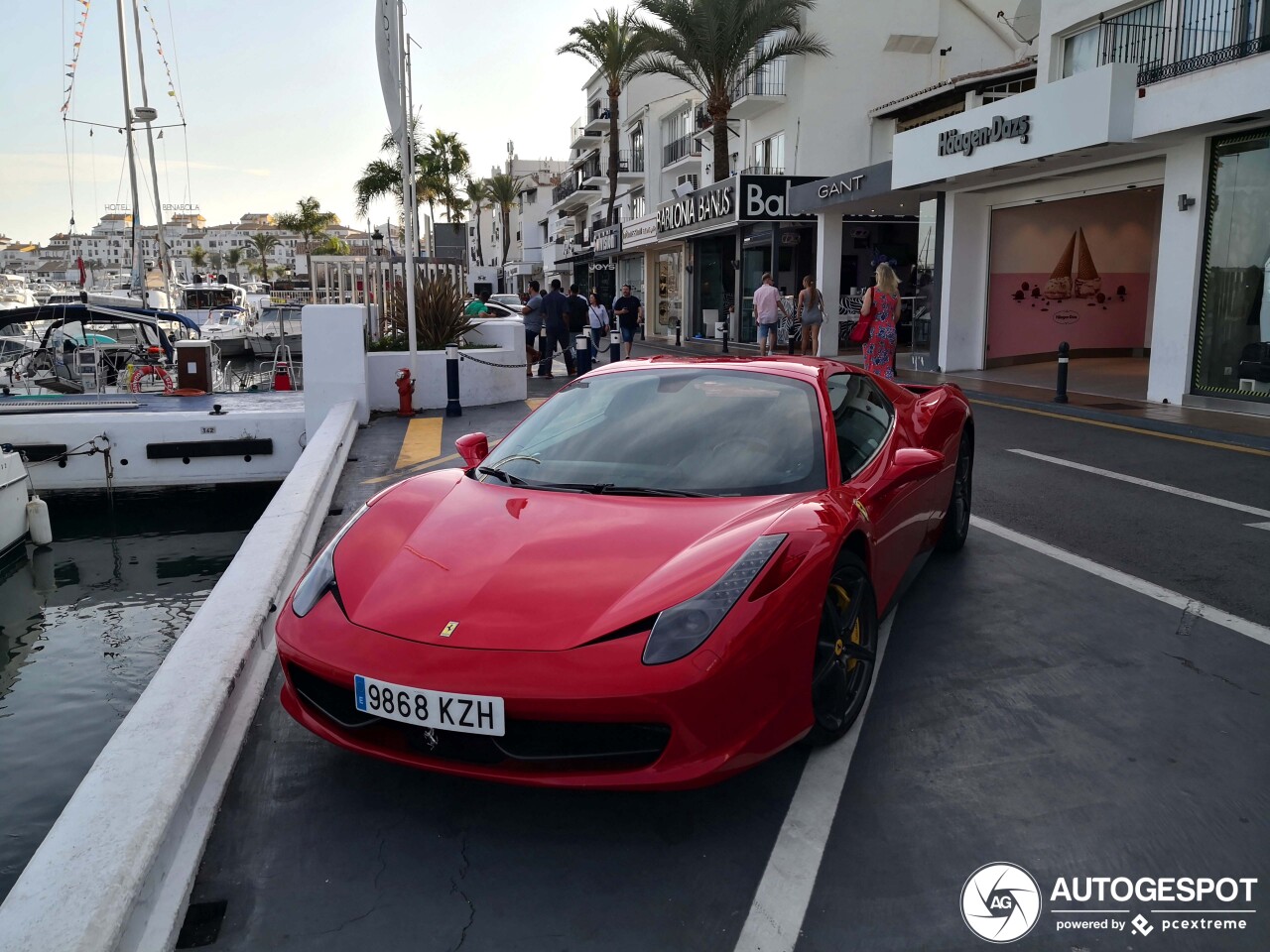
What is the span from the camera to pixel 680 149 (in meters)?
44.2

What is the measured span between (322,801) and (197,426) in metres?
9.06

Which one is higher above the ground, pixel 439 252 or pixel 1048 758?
pixel 439 252

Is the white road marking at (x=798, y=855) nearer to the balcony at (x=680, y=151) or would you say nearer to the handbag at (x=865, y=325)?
the handbag at (x=865, y=325)

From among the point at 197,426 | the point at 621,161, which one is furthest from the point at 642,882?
the point at 621,161

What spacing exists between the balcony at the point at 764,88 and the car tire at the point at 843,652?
1191 inches

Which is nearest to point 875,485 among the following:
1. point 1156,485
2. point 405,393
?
point 1156,485

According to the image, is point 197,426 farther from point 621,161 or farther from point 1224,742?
point 621,161

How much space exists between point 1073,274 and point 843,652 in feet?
69.6

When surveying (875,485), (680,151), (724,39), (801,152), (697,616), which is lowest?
(697,616)

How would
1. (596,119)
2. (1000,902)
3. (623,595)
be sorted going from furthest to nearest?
(596,119) → (623,595) → (1000,902)

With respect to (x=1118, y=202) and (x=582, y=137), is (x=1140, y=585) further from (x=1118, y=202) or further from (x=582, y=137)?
(x=582, y=137)

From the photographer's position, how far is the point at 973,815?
Result: 3137 mm

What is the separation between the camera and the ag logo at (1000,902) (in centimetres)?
261

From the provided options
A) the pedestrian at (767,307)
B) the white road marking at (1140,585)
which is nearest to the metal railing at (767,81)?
the pedestrian at (767,307)
